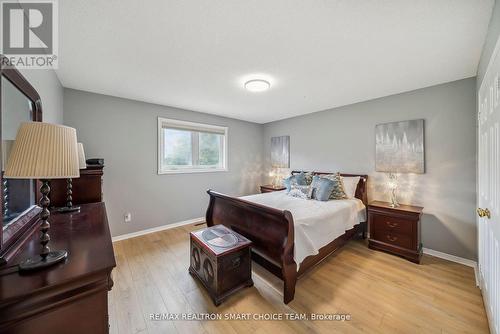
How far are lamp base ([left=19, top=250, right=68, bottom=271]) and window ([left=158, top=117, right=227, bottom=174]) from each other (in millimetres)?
2749

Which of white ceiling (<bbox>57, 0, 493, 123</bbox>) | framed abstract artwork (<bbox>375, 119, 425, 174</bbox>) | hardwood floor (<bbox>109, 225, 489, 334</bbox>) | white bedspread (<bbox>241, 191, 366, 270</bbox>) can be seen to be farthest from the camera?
framed abstract artwork (<bbox>375, 119, 425, 174</bbox>)

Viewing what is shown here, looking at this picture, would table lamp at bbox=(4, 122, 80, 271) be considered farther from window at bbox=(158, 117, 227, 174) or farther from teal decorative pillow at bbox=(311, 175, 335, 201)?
teal decorative pillow at bbox=(311, 175, 335, 201)

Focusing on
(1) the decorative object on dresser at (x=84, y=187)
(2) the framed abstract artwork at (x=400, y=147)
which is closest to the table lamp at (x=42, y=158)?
(1) the decorative object on dresser at (x=84, y=187)

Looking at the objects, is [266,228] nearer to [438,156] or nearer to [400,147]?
[400,147]

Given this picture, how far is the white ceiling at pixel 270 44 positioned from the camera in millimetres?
1375

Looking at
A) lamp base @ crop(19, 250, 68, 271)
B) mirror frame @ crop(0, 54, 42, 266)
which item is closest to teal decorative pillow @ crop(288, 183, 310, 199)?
lamp base @ crop(19, 250, 68, 271)

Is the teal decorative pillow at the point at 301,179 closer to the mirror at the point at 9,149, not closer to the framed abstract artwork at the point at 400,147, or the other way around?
→ the framed abstract artwork at the point at 400,147

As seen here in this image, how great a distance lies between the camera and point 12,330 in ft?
2.20

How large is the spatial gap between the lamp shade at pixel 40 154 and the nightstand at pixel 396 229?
3.33 m

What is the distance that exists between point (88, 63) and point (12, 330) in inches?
94.0

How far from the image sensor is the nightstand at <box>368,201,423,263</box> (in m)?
2.49

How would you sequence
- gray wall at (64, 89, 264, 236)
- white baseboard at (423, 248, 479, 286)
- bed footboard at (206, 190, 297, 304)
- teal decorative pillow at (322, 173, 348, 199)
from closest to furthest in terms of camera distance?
bed footboard at (206, 190, 297, 304) → white baseboard at (423, 248, 479, 286) → gray wall at (64, 89, 264, 236) → teal decorative pillow at (322, 173, 348, 199)

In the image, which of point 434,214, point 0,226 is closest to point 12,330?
point 0,226

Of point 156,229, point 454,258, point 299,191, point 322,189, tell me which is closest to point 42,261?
point 156,229
